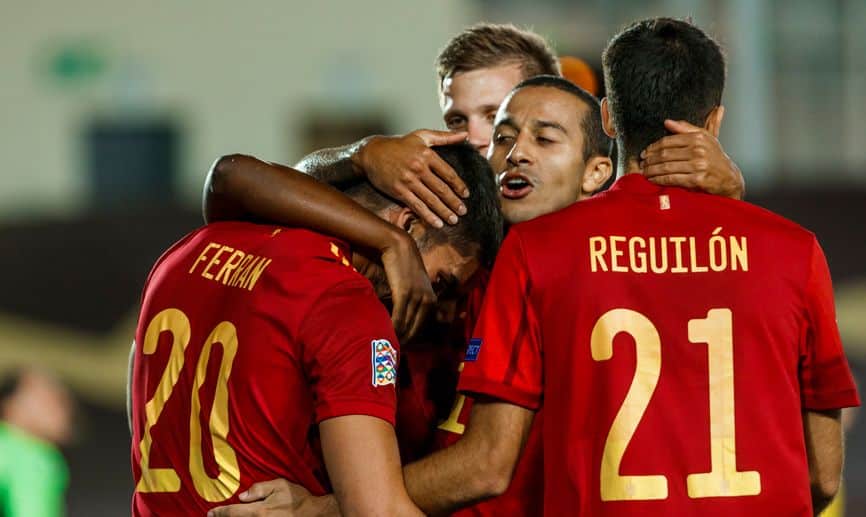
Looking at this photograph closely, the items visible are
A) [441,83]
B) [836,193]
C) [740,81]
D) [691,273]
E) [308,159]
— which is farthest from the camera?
[740,81]

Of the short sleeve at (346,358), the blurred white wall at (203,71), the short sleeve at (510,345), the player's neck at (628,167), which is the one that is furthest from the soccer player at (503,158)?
the blurred white wall at (203,71)

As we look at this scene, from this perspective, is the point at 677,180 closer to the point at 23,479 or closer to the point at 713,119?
the point at 713,119

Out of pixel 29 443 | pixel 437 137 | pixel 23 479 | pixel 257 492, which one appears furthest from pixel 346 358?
pixel 29 443

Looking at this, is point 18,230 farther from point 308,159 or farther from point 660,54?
point 660,54

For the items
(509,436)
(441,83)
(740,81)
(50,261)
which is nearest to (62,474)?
(50,261)

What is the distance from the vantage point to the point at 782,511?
9.15 ft

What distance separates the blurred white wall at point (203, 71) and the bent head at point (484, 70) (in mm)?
7898

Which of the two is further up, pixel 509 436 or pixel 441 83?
pixel 441 83

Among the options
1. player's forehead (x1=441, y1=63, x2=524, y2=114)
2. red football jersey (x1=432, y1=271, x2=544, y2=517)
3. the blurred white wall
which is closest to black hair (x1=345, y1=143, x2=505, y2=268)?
red football jersey (x1=432, y1=271, x2=544, y2=517)

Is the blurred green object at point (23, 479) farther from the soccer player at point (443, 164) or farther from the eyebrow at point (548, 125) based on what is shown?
the eyebrow at point (548, 125)

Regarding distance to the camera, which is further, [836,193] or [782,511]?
[836,193]

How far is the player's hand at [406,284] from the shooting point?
2.96 m

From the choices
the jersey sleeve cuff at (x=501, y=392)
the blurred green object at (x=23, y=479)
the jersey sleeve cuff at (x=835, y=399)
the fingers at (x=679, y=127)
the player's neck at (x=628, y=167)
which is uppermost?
the fingers at (x=679, y=127)

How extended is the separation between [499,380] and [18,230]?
5.63m
